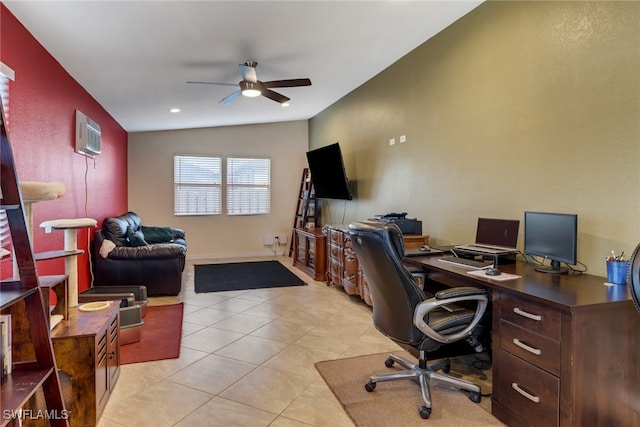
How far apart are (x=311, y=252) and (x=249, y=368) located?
3154 millimetres

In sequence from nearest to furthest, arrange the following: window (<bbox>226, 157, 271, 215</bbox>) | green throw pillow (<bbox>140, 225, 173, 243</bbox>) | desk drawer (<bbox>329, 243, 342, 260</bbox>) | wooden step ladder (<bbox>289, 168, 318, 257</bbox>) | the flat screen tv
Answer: desk drawer (<bbox>329, 243, 342, 260</bbox>)
the flat screen tv
green throw pillow (<bbox>140, 225, 173, 243</bbox>)
wooden step ladder (<bbox>289, 168, 318, 257</bbox>)
window (<bbox>226, 157, 271, 215</bbox>)

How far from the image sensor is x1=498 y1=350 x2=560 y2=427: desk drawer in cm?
Answer: 168

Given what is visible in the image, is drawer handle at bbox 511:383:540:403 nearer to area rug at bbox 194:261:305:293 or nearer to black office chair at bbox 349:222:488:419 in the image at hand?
black office chair at bbox 349:222:488:419

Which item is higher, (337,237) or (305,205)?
(305,205)

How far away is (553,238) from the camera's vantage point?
7.39 feet

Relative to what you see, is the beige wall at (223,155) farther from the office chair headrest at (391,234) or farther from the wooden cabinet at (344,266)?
the office chair headrest at (391,234)

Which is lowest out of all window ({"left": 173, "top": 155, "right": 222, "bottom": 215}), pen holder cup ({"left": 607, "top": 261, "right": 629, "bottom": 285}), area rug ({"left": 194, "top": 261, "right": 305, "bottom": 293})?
area rug ({"left": 194, "top": 261, "right": 305, "bottom": 293})

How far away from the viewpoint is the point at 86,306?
2307mm

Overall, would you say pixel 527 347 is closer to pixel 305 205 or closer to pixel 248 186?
pixel 305 205

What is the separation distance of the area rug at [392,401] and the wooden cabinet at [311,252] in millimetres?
2704

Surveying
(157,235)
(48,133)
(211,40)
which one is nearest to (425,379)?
(211,40)

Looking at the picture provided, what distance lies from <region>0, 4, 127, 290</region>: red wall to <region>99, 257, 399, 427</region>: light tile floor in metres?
1.18

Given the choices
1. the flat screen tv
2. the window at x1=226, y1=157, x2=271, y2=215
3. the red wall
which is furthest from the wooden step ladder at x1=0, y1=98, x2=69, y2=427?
the window at x1=226, y1=157, x2=271, y2=215

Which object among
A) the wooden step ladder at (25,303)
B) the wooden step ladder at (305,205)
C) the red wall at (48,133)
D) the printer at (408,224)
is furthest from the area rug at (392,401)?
the wooden step ladder at (305,205)
